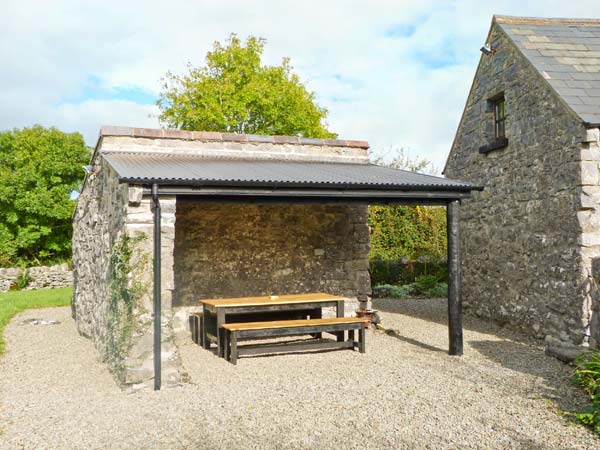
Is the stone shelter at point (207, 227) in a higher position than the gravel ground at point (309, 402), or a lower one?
higher

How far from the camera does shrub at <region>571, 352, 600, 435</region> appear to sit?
4578 millimetres

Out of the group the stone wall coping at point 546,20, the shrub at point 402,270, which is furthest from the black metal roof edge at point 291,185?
the shrub at point 402,270

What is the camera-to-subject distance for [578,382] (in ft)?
18.4

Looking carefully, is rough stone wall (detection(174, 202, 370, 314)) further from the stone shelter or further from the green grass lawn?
the green grass lawn

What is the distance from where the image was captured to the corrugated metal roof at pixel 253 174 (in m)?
6.16

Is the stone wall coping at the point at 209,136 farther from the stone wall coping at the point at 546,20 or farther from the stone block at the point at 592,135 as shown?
the stone block at the point at 592,135

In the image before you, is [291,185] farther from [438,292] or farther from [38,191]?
[38,191]

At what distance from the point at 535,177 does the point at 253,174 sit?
4.42m

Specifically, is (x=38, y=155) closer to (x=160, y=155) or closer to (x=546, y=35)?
(x=160, y=155)

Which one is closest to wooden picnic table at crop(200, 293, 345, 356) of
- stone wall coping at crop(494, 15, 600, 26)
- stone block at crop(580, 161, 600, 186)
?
stone block at crop(580, 161, 600, 186)

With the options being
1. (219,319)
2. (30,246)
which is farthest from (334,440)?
(30,246)

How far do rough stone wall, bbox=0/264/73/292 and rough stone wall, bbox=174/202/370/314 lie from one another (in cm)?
1200

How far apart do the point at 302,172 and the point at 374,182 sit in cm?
109

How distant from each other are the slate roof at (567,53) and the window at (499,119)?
110 cm
